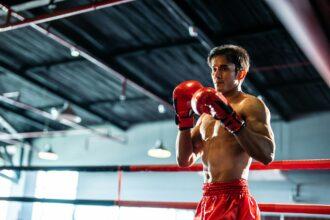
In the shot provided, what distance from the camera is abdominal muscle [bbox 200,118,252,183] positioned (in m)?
1.64

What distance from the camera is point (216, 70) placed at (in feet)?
5.65

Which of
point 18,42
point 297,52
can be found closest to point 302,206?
point 297,52

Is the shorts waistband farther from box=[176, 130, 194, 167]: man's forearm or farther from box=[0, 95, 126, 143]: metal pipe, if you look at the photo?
box=[0, 95, 126, 143]: metal pipe

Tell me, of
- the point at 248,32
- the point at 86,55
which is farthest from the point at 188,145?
the point at 86,55

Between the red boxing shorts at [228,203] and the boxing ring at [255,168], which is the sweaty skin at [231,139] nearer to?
Answer: the red boxing shorts at [228,203]

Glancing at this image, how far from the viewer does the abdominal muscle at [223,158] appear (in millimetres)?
1642

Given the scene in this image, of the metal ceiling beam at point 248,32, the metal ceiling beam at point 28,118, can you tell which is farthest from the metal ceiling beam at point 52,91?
the metal ceiling beam at point 248,32

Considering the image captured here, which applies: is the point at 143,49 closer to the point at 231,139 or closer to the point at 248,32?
the point at 248,32

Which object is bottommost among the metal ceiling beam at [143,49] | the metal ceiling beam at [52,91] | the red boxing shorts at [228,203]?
the red boxing shorts at [228,203]

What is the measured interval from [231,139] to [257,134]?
0.16 meters

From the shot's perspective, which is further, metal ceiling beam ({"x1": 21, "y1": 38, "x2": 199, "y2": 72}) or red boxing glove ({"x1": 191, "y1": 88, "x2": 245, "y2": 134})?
metal ceiling beam ({"x1": 21, "y1": 38, "x2": 199, "y2": 72})

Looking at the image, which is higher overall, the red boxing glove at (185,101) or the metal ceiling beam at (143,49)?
the metal ceiling beam at (143,49)

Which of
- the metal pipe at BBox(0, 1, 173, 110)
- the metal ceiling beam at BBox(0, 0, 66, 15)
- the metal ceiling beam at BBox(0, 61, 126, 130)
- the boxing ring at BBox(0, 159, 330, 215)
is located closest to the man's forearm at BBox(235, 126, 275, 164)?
the boxing ring at BBox(0, 159, 330, 215)

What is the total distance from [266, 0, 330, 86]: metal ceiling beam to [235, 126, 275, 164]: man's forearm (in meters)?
2.15
